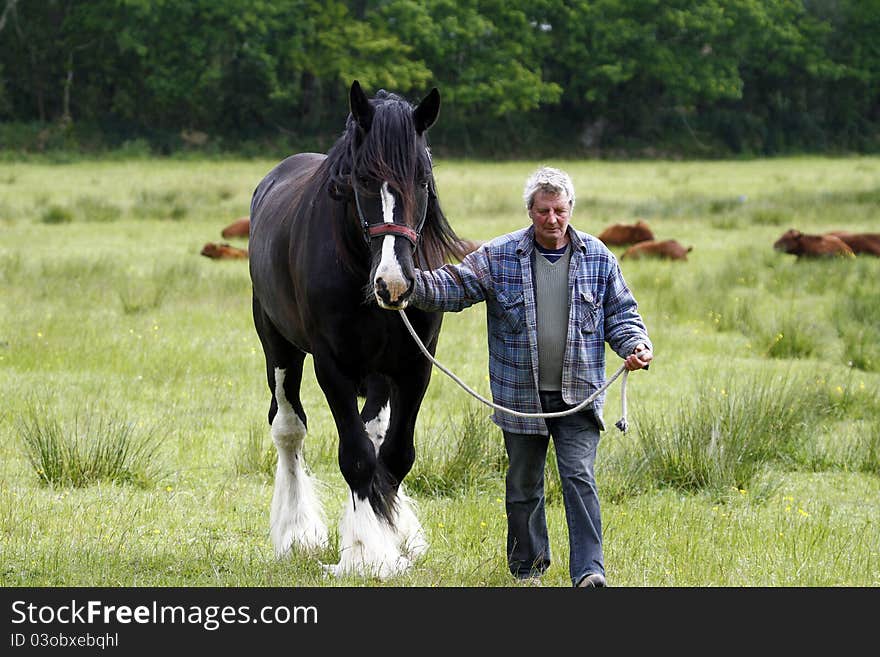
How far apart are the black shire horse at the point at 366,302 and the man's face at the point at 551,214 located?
17.5 inches

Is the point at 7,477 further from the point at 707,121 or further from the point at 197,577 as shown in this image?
the point at 707,121

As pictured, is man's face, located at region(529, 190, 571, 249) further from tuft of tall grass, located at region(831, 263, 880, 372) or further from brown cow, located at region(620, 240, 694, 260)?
brown cow, located at region(620, 240, 694, 260)

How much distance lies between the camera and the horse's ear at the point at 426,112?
4.61 meters

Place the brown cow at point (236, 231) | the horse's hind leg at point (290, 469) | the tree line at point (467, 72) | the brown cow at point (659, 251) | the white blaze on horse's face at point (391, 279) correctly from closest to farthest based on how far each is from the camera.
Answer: the white blaze on horse's face at point (391, 279) < the horse's hind leg at point (290, 469) < the brown cow at point (659, 251) < the brown cow at point (236, 231) < the tree line at point (467, 72)

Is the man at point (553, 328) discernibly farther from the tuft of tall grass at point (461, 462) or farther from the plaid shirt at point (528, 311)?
the tuft of tall grass at point (461, 462)

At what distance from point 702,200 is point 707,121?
28920mm

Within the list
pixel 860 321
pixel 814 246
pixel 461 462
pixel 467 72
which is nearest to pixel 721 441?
pixel 461 462

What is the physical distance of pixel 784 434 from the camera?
23.5 feet

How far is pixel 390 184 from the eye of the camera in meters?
4.33

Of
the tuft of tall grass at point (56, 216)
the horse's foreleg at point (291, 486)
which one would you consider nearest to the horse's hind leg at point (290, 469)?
the horse's foreleg at point (291, 486)

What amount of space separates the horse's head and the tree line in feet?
120

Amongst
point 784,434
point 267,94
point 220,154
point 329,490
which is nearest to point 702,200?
point 784,434

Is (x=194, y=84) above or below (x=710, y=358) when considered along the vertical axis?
above
